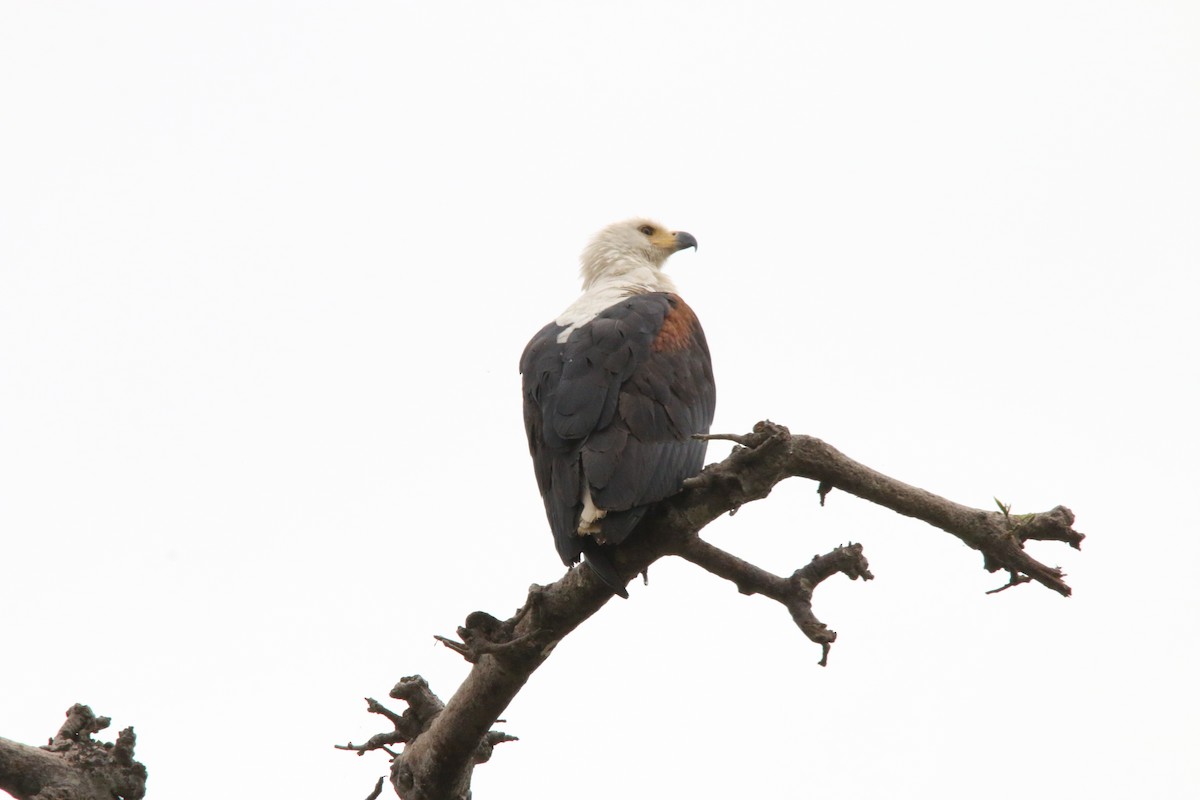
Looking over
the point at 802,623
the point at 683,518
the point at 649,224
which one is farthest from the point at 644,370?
the point at 649,224

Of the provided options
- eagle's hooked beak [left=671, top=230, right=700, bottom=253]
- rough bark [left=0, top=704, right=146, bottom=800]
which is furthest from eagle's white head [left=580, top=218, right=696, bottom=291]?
rough bark [left=0, top=704, right=146, bottom=800]

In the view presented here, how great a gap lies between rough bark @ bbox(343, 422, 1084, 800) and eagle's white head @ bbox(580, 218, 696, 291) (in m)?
3.19

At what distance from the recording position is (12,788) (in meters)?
4.40

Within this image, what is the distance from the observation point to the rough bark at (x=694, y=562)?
419 centimetres

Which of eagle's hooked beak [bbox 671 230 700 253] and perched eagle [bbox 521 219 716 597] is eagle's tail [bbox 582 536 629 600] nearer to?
perched eagle [bbox 521 219 716 597]

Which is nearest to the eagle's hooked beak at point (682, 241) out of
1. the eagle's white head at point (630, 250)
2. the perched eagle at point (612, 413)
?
the eagle's white head at point (630, 250)

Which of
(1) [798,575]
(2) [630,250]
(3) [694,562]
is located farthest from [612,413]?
(2) [630,250]

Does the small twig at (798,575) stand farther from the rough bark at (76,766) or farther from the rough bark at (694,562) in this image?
the rough bark at (76,766)

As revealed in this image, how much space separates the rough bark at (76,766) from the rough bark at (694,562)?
32.8 inches

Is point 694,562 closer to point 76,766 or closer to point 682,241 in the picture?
point 76,766

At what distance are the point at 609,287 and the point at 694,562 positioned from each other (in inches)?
107

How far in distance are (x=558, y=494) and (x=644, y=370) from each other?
0.76 m

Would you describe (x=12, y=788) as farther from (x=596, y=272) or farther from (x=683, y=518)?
(x=596, y=272)

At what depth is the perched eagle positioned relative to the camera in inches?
182
